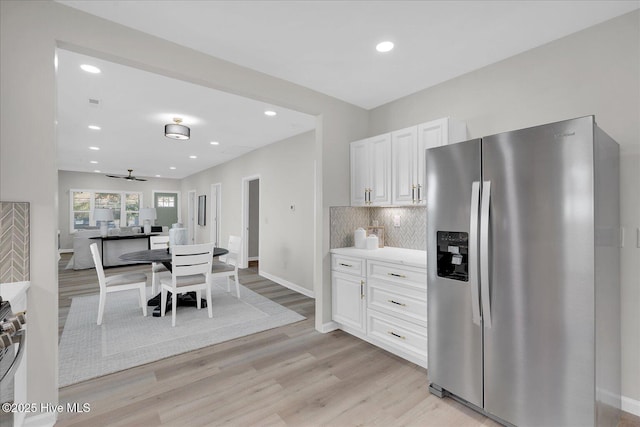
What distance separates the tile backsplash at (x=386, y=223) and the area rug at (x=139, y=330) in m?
1.23

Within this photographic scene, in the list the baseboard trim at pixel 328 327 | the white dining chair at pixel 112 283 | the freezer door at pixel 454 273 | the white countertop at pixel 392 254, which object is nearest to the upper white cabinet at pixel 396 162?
the white countertop at pixel 392 254

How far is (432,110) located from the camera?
3086mm

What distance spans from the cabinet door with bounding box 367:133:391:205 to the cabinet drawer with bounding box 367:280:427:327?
89 centimetres

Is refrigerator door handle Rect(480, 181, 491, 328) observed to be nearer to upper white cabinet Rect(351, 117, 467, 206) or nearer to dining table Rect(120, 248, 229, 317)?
upper white cabinet Rect(351, 117, 467, 206)

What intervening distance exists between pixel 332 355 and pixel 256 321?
48.3 inches

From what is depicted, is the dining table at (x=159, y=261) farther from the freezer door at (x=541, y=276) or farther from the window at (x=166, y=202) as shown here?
the window at (x=166, y=202)

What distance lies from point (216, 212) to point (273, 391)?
6.94m

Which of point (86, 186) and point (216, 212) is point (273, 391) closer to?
point (216, 212)

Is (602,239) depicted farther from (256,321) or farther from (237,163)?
(237,163)

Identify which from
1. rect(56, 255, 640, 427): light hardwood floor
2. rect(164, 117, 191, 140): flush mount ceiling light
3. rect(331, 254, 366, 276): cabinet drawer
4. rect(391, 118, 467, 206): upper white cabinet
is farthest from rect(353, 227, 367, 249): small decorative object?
rect(164, 117, 191, 140): flush mount ceiling light

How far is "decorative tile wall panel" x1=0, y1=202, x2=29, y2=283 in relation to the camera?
5.62 feet

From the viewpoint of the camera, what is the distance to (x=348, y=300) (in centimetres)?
316

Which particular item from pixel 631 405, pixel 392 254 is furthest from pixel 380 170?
pixel 631 405

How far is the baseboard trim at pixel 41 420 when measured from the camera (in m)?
1.78
